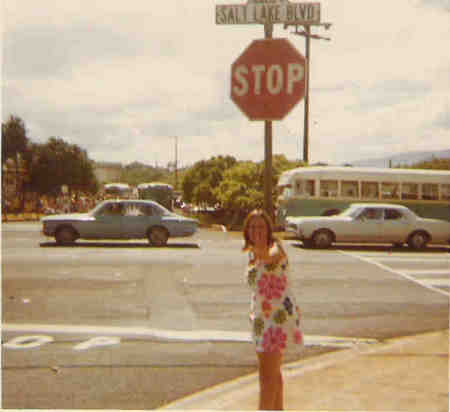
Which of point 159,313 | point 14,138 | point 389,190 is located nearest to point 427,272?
point 389,190

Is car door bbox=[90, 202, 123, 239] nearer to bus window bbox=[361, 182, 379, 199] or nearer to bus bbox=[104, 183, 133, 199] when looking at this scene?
bus window bbox=[361, 182, 379, 199]

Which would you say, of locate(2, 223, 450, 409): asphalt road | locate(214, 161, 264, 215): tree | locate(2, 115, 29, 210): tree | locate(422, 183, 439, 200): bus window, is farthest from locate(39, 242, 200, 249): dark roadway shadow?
locate(422, 183, 439, 200): bus window

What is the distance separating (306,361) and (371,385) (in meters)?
1.09

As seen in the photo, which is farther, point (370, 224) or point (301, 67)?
point (370, 224)

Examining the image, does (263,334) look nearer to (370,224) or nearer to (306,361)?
(306,361)

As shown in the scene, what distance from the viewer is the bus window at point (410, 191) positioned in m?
9.18

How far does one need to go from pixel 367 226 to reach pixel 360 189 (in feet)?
13.2

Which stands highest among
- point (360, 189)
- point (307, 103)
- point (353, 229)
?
point (307, 103)

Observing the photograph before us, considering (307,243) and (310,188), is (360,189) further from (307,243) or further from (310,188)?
(307,243)

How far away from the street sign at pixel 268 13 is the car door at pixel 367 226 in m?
9.77

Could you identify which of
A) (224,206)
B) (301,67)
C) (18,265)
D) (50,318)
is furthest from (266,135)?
(18,265)

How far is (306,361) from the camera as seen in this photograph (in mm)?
6828

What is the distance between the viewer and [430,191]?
879 centimetres

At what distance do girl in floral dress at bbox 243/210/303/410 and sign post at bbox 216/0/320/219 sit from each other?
1.42ft
